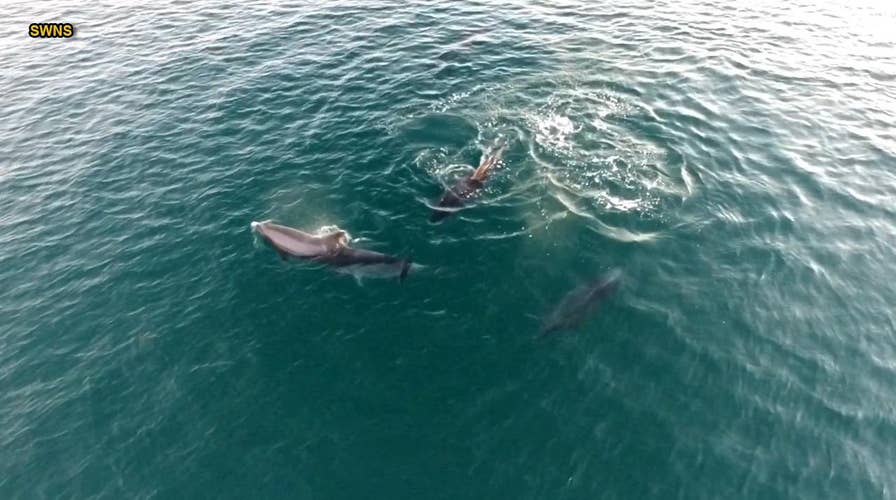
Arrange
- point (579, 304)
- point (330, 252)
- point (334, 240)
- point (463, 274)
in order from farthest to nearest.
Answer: point (334, 240) → point (330, 252) → point (463, 274) → point (579, 304)

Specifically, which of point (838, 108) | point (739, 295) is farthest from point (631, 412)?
point (838, 108)

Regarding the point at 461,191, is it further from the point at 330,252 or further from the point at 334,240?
the point at 330,252

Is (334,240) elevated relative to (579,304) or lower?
elevated

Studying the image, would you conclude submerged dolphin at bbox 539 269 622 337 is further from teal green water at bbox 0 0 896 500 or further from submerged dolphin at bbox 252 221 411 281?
submerged dolphin at bbox 252 221 411 281

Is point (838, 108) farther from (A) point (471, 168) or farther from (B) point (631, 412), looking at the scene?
(B) point (631, 412)

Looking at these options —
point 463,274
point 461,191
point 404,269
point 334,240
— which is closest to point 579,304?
point 463,274

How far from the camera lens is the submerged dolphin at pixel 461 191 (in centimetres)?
3606

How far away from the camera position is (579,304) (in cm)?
3019

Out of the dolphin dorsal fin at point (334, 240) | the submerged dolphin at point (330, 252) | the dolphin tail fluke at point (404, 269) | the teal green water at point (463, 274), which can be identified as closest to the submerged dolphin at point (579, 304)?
the teal green water at point (463, 274)

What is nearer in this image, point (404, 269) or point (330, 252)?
point (404, 269)

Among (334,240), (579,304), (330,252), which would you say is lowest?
(579,304)

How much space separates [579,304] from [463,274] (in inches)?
281

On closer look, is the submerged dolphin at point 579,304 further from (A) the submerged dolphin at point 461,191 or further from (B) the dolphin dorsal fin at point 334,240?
(B) the dolphin dorsal fin at point 334,240

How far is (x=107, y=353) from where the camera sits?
29.9 m
